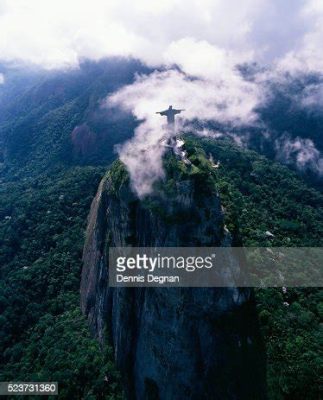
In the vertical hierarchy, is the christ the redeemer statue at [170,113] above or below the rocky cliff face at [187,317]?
above

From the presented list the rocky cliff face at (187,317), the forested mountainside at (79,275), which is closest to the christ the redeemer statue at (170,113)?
the forested mountainside at (79,275)

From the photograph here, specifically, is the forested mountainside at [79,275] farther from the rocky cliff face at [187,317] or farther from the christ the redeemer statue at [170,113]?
the christ the redeemer statue at [170,113]

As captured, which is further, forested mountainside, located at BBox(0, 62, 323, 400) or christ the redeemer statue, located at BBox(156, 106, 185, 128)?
christ the redeemer statue, located at BBox(156, 106, 185, 128)

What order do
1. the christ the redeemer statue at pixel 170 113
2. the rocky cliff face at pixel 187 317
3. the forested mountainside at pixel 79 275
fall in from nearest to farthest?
1. the rocky cliff face at pixel 187 317
2. the forested mountainside at pixel 79 275
3. the christ the redeemer statue at pixel 170 113

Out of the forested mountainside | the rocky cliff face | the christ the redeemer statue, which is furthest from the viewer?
the christ the redeemer statue

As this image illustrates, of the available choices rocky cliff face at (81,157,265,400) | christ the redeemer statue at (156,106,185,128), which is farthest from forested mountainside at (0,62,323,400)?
christ the redeemer statue at (156,106,185,128)

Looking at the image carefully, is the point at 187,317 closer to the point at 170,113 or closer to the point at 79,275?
the point at 170,113

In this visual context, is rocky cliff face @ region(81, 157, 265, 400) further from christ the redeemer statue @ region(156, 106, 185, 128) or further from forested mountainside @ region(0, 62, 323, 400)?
christ the redeemer statue @ region(156, 106, 185, 128)

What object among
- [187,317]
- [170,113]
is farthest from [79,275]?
[170,113]
